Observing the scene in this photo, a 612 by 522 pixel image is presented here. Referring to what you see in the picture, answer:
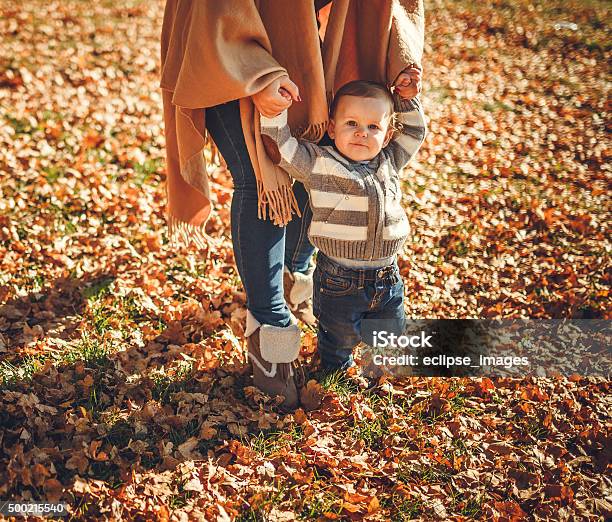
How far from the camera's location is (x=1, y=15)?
7.72 m

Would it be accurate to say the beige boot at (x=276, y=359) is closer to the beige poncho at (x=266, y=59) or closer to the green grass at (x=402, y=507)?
the beige poncho at (x=266, y=59)

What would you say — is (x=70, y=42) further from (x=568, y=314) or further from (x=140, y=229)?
(x=568, y=314)

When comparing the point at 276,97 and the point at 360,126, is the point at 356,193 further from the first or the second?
the point at 276,97

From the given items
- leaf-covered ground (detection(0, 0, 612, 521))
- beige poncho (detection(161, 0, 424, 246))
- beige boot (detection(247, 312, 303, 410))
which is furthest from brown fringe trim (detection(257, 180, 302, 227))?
leaf-covered ground (detection(0, 0, 612, 521))

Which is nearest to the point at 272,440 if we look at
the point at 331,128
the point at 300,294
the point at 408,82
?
the point at 300,294

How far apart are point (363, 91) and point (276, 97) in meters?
0.46

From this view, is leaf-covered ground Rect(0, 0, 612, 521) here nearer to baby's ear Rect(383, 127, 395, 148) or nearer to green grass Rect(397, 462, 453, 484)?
green grass Rect(397, 462, 453, 484)

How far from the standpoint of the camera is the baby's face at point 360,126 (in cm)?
269

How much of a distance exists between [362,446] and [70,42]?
620 cm

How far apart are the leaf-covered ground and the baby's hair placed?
4.08 feet

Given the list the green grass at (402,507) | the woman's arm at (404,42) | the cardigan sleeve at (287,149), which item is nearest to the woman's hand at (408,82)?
the woman's arm at (404,42)

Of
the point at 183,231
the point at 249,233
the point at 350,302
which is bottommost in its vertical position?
the point at 350,302

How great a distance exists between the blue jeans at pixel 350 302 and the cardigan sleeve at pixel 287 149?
1.49ft

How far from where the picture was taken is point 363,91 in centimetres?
271
